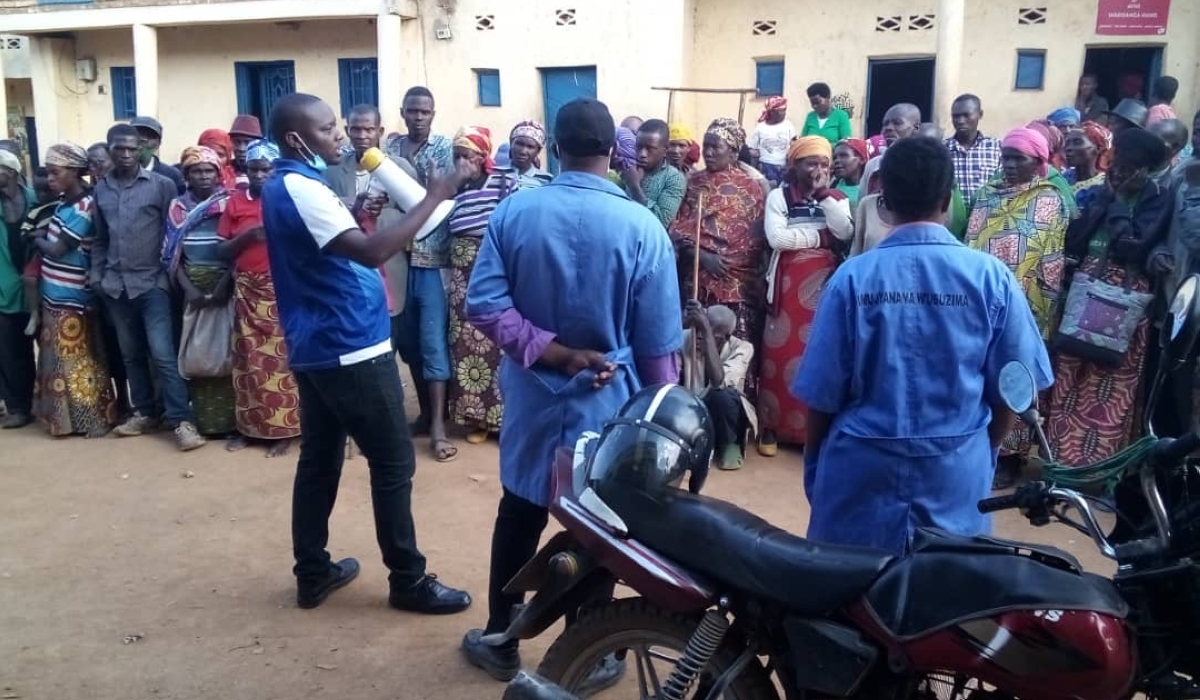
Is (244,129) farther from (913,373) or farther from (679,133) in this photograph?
(913,373)

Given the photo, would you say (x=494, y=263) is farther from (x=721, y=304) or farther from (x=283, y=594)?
(x=721, y=304)

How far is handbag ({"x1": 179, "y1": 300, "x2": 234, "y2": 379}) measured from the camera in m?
5.67

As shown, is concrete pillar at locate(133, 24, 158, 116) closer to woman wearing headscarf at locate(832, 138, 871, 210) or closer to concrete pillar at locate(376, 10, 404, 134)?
concrete pillar at locate(376, 10, 404, 134)

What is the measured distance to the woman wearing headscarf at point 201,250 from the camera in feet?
18.2

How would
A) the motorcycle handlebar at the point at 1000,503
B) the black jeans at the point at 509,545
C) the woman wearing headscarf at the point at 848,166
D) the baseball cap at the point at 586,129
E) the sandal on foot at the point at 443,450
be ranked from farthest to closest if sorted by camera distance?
the woman wearing headscarf at the point at 848,166 → the sandal on foot at the point at 443,450 → the black jeans at the point at 509,545 → the baseball cap at the point at 586,129 → the motorcycle handlebar at the point at 1000,503

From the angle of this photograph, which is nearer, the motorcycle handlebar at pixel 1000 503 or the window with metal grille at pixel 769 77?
the motorcycle handlebar at pixel 1000 503

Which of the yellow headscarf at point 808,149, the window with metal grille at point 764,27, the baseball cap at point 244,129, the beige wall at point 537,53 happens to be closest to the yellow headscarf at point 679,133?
the yellow headscarf at point 808,149

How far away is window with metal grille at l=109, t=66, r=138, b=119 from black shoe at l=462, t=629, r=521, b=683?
54.3 ft

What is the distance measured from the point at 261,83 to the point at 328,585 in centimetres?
1418

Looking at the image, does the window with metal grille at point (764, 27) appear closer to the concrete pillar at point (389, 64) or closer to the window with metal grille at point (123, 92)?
the concrete pillar at point (389, 64)

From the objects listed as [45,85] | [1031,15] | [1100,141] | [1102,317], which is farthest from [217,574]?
[45,85]

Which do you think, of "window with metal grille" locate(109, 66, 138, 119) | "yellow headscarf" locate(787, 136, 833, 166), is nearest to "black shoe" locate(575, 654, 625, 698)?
"yellow headscarf" locate(787, 136, 833, 166)

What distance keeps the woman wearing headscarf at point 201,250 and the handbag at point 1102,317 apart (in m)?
4.57

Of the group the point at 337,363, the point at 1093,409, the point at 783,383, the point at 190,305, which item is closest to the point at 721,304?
the point at 783,383
